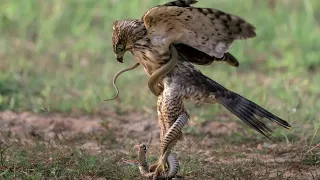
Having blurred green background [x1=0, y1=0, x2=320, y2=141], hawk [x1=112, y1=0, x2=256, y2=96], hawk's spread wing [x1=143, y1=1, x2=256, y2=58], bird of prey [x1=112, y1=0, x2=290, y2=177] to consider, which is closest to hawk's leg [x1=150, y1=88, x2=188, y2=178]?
bird of prey [x1=112, y1=0, x2=290, y2=177]

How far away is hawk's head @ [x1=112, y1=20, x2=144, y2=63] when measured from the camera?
476 cm

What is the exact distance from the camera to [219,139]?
5918 millimetres

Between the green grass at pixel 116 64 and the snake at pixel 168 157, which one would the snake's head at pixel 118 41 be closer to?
the snake at pixel 168 157

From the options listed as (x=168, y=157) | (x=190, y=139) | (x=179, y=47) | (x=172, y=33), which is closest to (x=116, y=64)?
(x=190, y=139)

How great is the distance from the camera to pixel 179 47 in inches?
197

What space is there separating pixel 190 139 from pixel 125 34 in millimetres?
1437

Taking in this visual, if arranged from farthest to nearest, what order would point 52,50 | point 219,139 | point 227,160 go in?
point 52,50 < point 219,139 < point 227,160

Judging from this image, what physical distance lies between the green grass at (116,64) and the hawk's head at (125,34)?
0.76 metres

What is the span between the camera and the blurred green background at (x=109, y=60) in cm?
681

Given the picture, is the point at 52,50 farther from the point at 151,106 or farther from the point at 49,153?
the point at 49,153

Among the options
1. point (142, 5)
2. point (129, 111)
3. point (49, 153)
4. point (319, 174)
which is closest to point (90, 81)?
point (129, 111)

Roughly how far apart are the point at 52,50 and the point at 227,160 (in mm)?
3654

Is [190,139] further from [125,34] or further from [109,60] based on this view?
[109,60]

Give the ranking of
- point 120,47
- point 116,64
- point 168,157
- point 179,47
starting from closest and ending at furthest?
1. point 168,157
2. point 120,47
3. point 179,47
4. point 116,64
